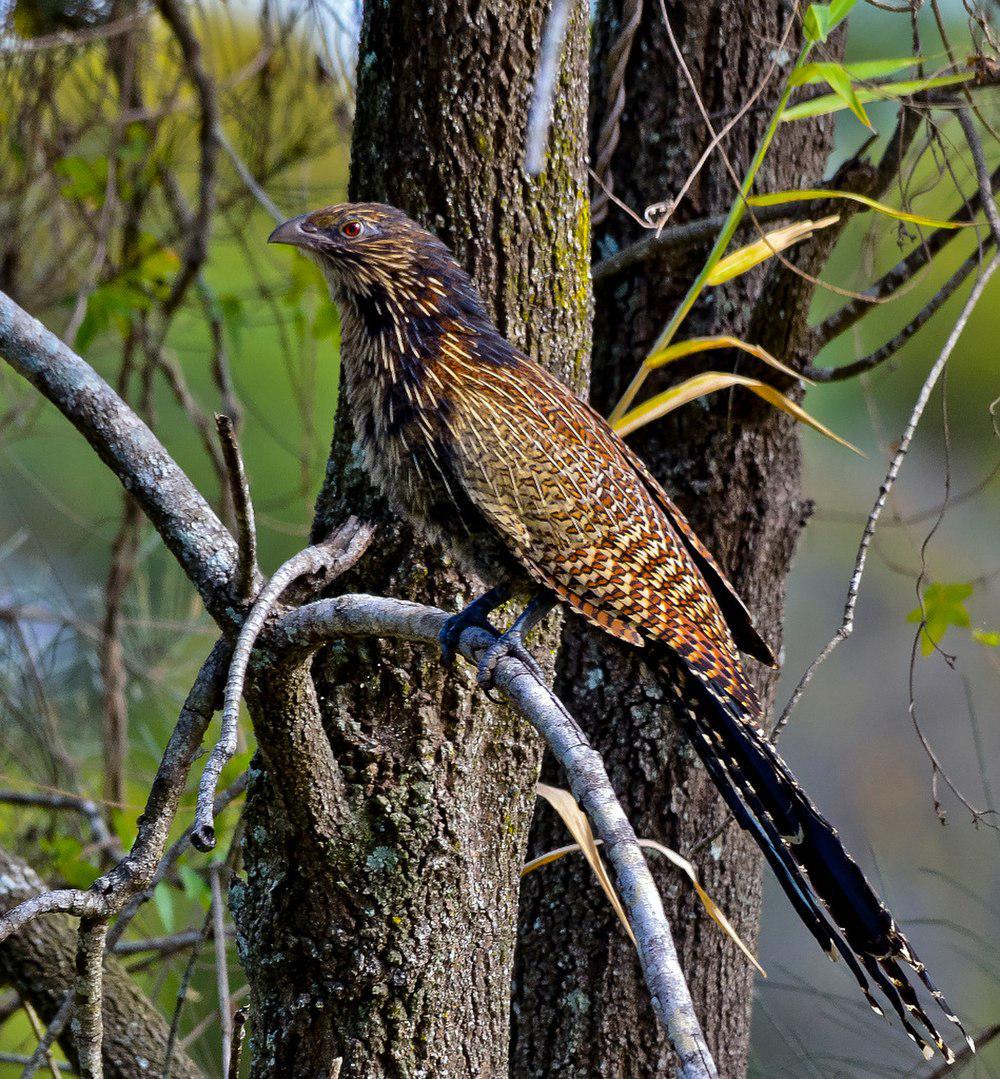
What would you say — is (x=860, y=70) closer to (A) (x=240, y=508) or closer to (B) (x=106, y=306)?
(A) (x=240, y=508)

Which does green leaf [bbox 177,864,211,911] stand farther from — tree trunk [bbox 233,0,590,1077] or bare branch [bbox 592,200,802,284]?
bare branch [bbox 592,200,802,284]

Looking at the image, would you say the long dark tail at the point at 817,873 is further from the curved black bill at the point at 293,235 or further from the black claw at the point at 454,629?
the curved black bill at the point at 293,235

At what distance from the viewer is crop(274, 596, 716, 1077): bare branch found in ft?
3.38

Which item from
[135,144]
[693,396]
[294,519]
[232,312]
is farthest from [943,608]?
[294,519]

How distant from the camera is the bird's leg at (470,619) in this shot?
1.63 m

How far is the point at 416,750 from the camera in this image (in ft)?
5.91

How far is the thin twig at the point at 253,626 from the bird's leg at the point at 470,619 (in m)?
0.19

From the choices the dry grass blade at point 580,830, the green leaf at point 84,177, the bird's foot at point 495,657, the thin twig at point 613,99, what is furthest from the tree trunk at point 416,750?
the green leaf at point 84,177

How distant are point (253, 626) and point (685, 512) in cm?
132

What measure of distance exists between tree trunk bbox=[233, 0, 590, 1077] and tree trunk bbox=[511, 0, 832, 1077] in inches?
23.9

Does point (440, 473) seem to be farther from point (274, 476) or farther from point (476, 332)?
point (274, 476)

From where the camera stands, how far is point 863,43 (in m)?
4.93

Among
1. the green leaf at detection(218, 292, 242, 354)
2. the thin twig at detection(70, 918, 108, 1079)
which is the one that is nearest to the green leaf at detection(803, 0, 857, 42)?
the thin twig at detection(70, 918, 108, 1079)

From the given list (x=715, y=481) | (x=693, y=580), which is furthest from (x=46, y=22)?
(x=693, y=580)
